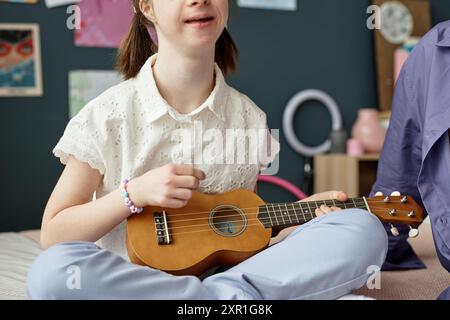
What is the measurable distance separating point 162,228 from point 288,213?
0.25m

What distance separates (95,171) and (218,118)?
0.27m

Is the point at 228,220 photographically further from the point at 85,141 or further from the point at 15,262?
the point at 15,262

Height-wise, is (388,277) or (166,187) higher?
(166,187)

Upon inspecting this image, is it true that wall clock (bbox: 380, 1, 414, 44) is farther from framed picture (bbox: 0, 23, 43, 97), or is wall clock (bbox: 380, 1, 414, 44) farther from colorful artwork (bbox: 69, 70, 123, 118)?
framed picture (bbox: 0, 23, 43, 97)

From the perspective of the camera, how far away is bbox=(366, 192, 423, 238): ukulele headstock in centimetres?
110

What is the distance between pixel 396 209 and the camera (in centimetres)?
111

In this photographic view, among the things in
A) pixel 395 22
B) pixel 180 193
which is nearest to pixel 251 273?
pixel 180 193

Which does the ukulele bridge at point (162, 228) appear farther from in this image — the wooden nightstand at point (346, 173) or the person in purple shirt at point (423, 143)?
the wooden nightstand at point (346, 173)

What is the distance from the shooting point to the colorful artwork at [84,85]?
7.58 feet

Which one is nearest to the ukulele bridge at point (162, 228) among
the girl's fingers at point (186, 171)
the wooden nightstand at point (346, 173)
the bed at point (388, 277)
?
the girl's fingers at point (186, 171)

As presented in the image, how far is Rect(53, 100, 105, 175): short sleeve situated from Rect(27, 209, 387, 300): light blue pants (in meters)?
0.23

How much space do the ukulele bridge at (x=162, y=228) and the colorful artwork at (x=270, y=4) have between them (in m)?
1.87

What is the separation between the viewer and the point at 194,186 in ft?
3.07

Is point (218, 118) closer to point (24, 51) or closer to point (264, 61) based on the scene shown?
point (24, 51)
